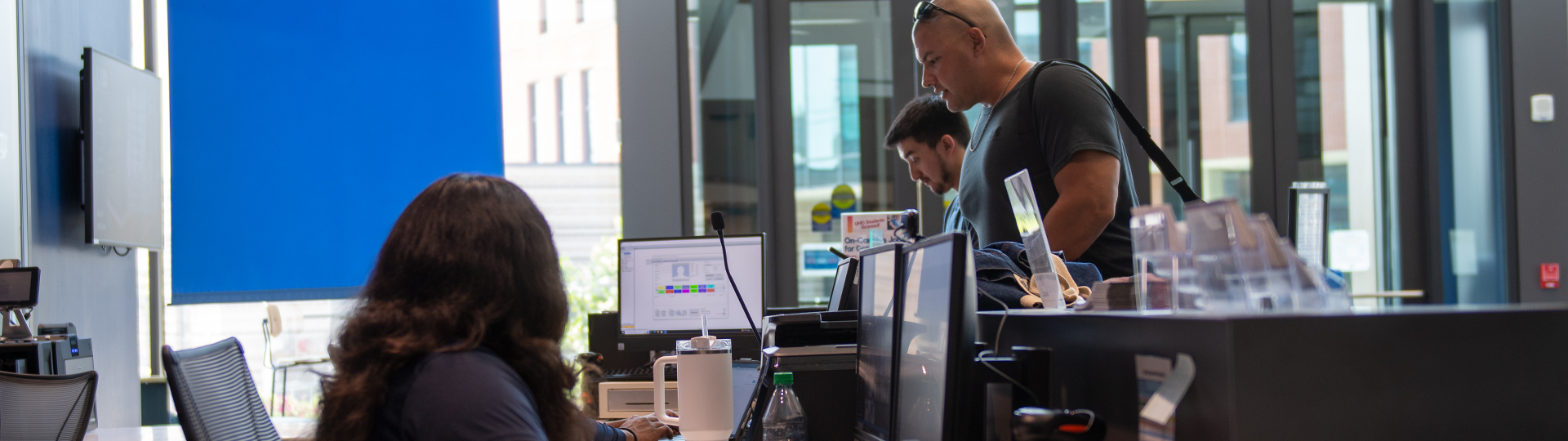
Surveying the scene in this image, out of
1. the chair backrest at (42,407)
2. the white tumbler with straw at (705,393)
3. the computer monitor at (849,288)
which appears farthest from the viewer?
the chair backrest at (42,407)

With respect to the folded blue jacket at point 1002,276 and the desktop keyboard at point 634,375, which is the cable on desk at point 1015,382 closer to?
the folded blue jacket at point 1002,276

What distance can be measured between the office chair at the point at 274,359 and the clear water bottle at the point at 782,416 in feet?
14.0

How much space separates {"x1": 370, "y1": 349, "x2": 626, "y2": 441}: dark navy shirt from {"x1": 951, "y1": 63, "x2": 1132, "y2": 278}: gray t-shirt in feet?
3.40

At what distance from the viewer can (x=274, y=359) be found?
5027 mm

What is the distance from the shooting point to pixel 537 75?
4.88 metres

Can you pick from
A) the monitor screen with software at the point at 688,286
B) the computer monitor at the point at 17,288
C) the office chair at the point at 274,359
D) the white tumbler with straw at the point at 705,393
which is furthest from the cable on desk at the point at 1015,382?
the office chair at the point at 274,359

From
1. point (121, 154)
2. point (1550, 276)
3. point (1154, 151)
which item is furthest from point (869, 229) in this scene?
point (1550, 276)

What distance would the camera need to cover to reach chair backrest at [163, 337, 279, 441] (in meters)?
1.42

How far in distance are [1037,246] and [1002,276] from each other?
0.11 meters

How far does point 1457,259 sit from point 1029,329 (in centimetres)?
464

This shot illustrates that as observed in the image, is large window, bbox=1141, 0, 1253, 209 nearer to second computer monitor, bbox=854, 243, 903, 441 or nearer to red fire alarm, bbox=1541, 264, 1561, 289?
red fire alarm, bbox=1541, 264, 1561, 289

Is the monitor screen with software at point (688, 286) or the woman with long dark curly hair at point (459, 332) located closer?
the woman with long dark curly hair at point (459, 332)

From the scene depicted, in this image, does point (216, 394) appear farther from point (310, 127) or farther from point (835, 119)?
point (310, 127)

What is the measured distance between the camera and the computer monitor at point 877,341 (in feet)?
3.69
